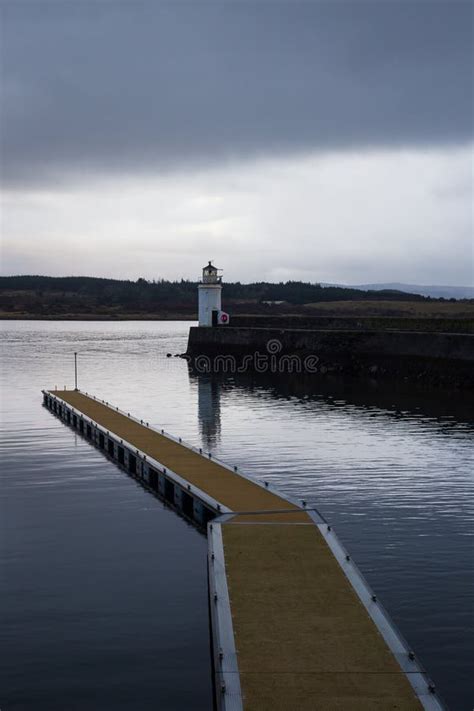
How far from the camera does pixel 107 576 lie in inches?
584

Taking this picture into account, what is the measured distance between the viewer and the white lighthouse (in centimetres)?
6888

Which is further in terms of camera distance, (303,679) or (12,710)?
(12,710)

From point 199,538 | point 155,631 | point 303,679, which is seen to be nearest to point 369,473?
point 199,538

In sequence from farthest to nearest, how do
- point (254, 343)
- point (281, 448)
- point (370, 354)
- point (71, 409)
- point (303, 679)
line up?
point (254, 343) → point (370, 354) → point (71, 409) → point (281, 448) → point (303, 679)

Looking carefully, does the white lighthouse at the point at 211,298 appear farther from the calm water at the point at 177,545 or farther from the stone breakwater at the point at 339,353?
the calm water at the point at 177,545

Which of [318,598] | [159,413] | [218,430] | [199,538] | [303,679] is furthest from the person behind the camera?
[159,413]

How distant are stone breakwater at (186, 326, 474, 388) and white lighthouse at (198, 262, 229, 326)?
103cm

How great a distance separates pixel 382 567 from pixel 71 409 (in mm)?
22906

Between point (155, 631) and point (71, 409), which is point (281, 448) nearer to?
point (71, 409)

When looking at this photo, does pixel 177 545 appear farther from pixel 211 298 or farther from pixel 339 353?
pixel 211 298

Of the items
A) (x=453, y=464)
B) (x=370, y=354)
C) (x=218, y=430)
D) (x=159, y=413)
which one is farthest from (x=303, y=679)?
(x=370, y=354)

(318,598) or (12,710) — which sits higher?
(318,598)

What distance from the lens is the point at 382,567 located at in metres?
15.1

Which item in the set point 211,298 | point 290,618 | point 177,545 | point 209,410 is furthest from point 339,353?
point 290,618
